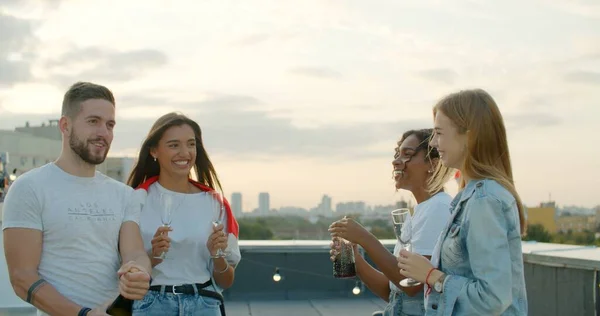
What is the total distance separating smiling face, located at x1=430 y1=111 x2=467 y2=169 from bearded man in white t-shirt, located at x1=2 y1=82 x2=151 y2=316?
1.15 meters

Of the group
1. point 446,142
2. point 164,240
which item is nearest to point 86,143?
point 164,240

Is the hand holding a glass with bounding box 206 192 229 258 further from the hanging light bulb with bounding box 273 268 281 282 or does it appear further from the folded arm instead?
the hanging light bulb with bounding box 273 268 281 282

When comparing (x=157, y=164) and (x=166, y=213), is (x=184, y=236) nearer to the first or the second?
(x=166, y=213)

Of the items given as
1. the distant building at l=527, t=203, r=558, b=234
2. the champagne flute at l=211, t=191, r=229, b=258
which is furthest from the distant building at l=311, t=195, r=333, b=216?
the champagne flute at l=211, t=191, r=229, b=258

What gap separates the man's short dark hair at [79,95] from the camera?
2.82 metres

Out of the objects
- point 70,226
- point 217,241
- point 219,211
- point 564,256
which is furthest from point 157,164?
point 564,256

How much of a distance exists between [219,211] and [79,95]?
0.82 metres

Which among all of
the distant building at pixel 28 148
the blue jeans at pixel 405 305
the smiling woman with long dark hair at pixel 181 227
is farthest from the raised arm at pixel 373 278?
the distant building at pixel 28 148

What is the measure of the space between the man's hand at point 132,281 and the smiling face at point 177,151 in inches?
26.9

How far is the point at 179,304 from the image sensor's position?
307cm

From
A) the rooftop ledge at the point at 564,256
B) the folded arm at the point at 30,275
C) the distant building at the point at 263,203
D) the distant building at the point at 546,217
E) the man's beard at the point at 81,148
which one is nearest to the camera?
the folded arm at the point at 30,275

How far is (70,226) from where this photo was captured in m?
2.71

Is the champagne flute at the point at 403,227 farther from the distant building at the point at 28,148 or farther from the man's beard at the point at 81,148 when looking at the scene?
the distant building at the point at 28,148

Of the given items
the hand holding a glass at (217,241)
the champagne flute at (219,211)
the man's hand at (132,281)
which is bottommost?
the man's hand at (132,281)
